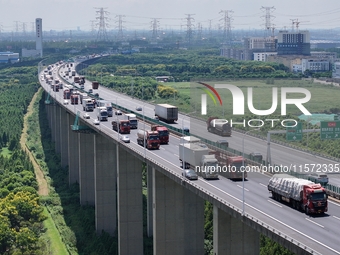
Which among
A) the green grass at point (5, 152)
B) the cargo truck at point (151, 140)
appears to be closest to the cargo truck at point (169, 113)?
the cargo truck at point (151, 140)

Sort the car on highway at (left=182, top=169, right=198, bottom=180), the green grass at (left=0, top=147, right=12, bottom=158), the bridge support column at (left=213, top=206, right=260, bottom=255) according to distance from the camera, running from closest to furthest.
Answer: the bridge support column at (left=213, top=206, right=260, bottom=255), the car on highway at (left=182, top=169, right=198, bottom=180), the green grass at (left=0, top=147, right=12, bottom=158)

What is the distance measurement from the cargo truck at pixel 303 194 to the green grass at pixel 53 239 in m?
28.5

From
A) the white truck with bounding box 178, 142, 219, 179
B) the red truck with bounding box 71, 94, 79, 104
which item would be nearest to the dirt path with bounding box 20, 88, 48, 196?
the red truck with bounding box 71, 94, 79, 104

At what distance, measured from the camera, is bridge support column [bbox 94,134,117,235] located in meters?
71.4

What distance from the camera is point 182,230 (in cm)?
5131

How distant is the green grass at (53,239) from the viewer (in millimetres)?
62375

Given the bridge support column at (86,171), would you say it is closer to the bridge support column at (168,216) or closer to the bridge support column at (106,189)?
the bridge support column at (106,189)

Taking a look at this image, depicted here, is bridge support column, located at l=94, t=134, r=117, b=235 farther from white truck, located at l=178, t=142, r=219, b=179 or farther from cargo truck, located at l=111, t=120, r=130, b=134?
white truck, located at l=178, t=142, r=219, b=179

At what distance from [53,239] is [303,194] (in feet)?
113

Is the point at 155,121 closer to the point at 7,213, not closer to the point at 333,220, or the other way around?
the point at 7,213

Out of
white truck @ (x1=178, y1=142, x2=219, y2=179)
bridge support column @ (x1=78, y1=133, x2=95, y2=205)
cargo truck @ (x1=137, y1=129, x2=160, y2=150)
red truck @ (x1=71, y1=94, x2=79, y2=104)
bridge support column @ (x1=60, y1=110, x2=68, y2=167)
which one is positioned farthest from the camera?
red truck @ (x1=71, y1=94, x2=79, y2=104)

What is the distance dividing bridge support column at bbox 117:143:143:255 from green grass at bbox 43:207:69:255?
216 inches

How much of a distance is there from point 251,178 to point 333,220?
37.1ft

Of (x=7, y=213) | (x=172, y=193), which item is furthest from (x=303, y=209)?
(x=7, y=213)
